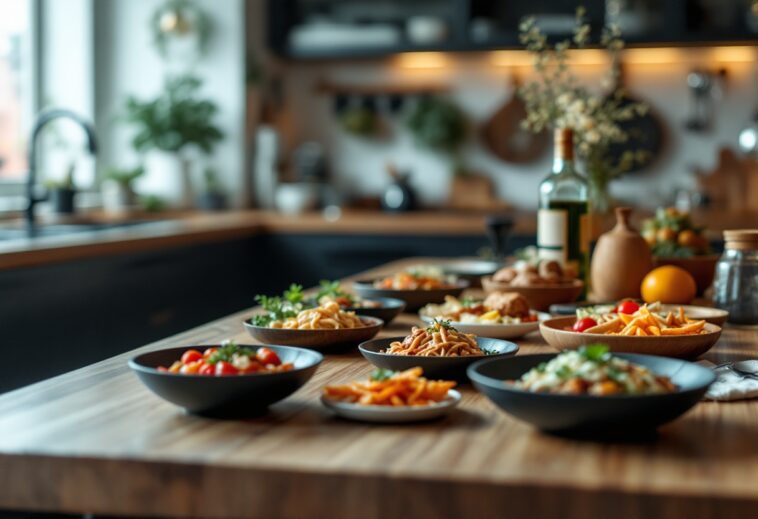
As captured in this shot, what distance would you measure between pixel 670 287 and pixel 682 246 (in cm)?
44

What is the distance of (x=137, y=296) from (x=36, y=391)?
235 centimetres

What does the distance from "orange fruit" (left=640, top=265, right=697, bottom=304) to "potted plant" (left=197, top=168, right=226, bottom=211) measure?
3417 millimetres

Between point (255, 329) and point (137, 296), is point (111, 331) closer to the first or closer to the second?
point (137, 296)

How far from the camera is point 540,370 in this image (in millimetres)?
1202

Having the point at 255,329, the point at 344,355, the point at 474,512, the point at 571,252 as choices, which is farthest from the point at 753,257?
the point at 474,512

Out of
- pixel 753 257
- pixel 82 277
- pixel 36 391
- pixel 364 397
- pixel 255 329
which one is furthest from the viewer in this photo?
pixel 82 277

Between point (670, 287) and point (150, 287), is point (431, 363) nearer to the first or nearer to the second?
point (670, 287)

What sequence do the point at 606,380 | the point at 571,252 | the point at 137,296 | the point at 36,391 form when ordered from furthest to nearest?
the point at 137,296 < the point at 571,252 < the point at 36,391 < the point at 606,380

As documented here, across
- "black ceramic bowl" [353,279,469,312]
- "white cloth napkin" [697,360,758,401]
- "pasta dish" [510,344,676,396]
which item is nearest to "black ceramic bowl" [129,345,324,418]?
"pasta dish" [510,344,676,396]

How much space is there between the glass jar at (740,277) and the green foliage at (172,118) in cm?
356

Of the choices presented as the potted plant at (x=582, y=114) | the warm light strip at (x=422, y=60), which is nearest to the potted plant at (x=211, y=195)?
the warm light strip at (x=422, y=60)

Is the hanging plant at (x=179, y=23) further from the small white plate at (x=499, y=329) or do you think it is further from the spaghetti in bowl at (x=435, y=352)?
the spaghetti in bowl at (x=435, y=352)

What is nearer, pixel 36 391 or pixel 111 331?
Result: pixel 36 391

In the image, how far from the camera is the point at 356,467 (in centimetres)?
103
